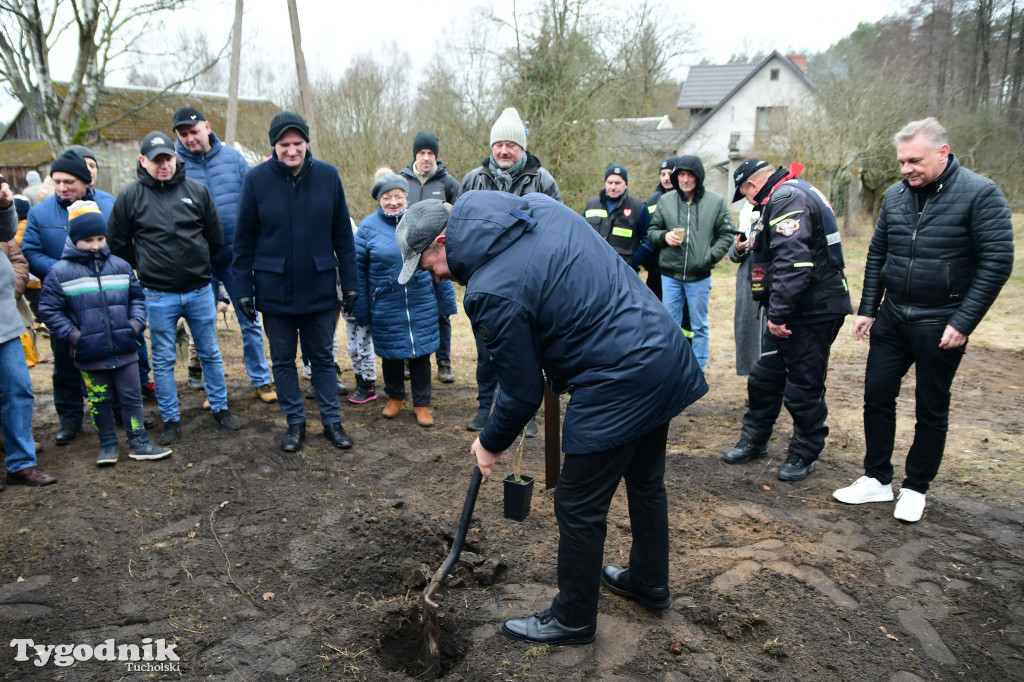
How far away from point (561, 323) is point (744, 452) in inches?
113

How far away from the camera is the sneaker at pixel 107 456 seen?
15.0 ft

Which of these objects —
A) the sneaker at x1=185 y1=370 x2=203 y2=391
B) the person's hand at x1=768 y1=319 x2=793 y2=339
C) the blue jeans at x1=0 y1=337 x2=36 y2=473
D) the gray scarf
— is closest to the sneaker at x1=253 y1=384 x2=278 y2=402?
the sneaker at x1=185 y1=370 x2=203 y2=391

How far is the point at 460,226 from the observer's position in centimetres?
252

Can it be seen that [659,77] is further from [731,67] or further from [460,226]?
[460,226]

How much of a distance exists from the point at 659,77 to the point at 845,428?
2875 centimetres

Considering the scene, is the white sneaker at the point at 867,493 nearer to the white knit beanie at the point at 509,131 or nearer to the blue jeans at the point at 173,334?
the white knit beanie at the point at 509,131

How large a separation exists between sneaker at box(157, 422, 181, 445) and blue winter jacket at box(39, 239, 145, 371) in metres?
0.64

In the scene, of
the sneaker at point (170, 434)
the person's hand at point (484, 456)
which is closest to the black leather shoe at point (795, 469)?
the person's hand at point (484, 456)

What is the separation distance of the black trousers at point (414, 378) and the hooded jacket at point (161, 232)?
5.39ft

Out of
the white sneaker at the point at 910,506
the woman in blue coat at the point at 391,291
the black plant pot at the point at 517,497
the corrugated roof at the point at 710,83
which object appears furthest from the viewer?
the corrugated roof at the point at 710,83

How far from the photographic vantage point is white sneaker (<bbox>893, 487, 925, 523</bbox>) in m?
3.83

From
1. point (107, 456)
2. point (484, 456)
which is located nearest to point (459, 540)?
point (484, 456)

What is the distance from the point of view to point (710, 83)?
38.2m

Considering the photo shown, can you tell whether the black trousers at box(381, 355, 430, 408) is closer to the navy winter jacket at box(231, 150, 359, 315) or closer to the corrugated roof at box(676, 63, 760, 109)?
the navy winter jacket at box(231, 150, 359, 315)
